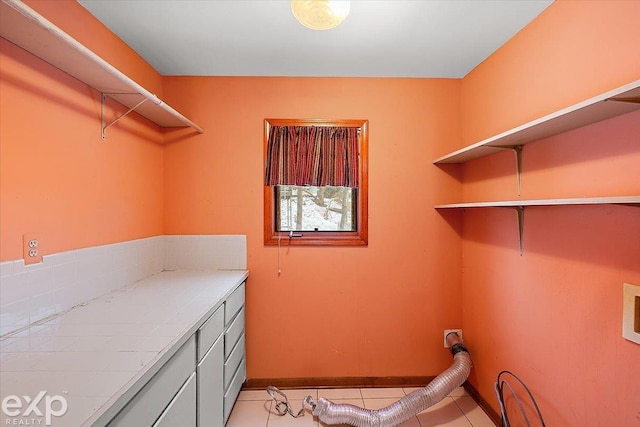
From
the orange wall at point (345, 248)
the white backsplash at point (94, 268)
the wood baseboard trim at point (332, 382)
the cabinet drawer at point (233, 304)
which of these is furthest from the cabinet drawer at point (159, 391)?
the wood baseboard trim at point (332, 382)

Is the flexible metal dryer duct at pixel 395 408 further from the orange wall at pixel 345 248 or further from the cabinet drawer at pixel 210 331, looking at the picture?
the cabinet drawer at pixel 210 331

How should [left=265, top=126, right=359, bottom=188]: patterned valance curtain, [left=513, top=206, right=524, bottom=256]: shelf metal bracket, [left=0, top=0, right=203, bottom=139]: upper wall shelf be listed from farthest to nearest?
1. [left=265, top=126, right=359, bottom=188]: patterned valance curtain
2. [left=513, top=206, right=524, bottom=256]: shelf metal bracket
3. [left=0, top=0, right=203, bottom=139]: upper wall shelf

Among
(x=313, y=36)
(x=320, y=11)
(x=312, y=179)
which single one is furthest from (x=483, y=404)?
(x=313, y=36)

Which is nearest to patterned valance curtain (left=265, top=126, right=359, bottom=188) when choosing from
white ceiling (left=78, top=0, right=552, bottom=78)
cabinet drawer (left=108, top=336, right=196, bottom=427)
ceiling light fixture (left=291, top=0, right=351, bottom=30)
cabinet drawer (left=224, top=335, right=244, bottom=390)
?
white ceiling (left=78, top=0, right=552, bottom=78)

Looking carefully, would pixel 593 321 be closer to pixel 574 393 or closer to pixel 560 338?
pixel 560 338

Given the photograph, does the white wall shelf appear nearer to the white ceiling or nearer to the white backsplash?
the white ceiling

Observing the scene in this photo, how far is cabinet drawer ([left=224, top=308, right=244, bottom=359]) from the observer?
1.79m

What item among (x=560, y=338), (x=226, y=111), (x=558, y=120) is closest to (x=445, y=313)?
(x=560, y=338)

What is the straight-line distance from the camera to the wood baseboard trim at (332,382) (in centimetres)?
231

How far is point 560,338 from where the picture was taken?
147 cm

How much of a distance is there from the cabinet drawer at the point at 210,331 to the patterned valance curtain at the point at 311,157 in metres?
1.07

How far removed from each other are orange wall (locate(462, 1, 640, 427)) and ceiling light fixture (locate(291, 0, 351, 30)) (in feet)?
3.68

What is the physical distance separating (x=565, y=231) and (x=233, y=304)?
191cm

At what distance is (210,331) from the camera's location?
152cm
